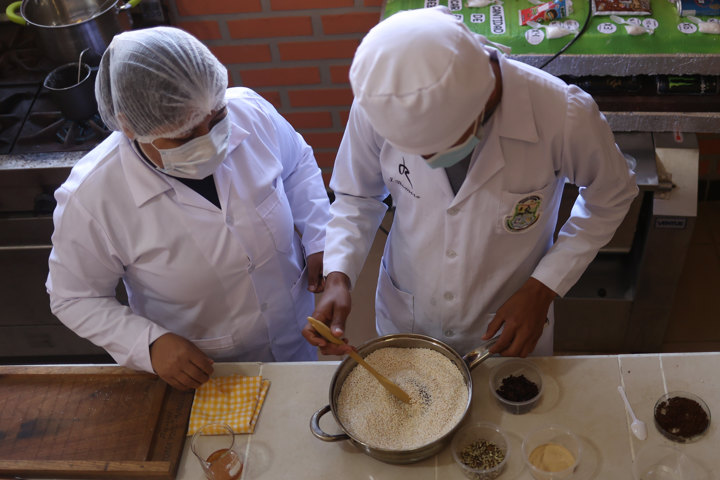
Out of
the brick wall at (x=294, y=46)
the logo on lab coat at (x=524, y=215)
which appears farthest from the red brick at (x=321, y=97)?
the logo on lab coat at (x=524, y=215)

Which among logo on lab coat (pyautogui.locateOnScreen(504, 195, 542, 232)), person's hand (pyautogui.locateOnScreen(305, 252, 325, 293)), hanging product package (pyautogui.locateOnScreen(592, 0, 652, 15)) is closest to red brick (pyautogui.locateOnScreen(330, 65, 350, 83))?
hanging product package (pyautogui.locateOnScreen(592, 0, 652, 15))

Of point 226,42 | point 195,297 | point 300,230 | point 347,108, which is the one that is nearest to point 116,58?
point 195,297

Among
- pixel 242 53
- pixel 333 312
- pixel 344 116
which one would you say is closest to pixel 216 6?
pixel 242 53

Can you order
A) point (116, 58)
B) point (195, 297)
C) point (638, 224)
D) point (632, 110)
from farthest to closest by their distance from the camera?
point (638, 224), point (632, 110), point (195, 297), point (116, 58)

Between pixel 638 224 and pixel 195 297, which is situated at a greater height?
pixel 195 297

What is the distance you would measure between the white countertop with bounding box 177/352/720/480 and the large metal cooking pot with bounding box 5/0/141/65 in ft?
4.57

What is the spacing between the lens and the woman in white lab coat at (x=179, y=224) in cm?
135

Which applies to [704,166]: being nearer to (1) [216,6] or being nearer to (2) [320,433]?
(1) [216,6]

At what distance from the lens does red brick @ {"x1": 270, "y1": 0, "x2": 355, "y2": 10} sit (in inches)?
98.9

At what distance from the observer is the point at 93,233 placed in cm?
148

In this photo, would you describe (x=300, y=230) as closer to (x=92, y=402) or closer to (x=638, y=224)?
(x=92, y=402)

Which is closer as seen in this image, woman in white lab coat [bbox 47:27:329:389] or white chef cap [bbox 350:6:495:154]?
white chef cap [bbox 350:6:495:154]

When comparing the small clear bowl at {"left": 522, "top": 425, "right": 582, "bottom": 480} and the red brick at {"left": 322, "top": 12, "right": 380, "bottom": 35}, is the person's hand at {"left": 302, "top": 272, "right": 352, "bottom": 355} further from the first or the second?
the red brick at {"left": 322, "top": 12, "right": 380, "bottom": 35}

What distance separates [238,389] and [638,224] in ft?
4.93
